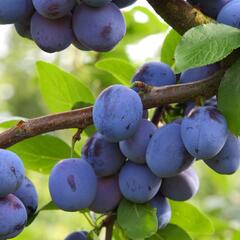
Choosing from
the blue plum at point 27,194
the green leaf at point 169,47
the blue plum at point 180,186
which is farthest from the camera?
the green leaf at point 169,47

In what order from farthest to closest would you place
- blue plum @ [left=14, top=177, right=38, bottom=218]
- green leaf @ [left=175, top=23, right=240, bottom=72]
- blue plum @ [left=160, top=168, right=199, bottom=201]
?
blue plum @ [left=160, top=168, right=199, bottom=201], blue plum @ [left=14, top=177, right=38, bottom=218], green leaf @ [left=175, top=23, right=240, bottom=72]

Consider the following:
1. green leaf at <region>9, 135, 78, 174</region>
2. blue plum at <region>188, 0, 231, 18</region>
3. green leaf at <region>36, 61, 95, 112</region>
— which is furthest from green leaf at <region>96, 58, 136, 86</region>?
blue plum at <region>188, 0, 231, 18</region>

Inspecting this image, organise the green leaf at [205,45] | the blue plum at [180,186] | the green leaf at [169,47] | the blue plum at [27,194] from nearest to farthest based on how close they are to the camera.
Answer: the green leaf at [205,45], the blue plum at [27,194], the blue plum at [180,186], the green leaf at [169,47]

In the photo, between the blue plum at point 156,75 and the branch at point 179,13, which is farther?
the blue plum at point 156,75

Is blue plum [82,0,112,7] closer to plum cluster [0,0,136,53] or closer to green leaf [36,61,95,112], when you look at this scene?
plum cluster [0,0,136,53]

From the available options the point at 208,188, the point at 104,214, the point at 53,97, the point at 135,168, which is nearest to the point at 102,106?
the point at 135,168

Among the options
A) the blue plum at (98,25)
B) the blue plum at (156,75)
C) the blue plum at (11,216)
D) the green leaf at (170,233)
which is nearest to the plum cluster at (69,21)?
the blue plum at (98,25)

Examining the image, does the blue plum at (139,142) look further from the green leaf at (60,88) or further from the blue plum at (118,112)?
the green leaf at (60,88)

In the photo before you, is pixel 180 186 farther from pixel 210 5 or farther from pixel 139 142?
pixel 210 5
